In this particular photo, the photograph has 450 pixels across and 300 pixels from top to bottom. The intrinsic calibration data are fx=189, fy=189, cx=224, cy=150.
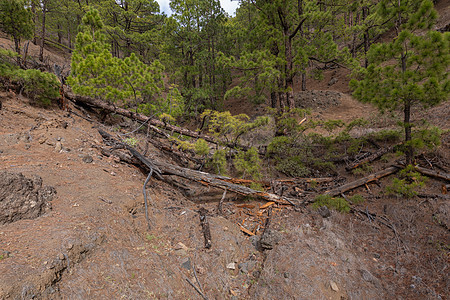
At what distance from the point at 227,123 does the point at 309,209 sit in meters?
4.07

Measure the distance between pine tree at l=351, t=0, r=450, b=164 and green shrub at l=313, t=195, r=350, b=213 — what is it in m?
2.57

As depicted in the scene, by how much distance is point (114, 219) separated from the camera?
3371 mm

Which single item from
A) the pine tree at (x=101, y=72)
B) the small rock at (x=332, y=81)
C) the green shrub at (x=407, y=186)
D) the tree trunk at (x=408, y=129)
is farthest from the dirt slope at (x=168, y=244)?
the small rock at (x=332, y=81)

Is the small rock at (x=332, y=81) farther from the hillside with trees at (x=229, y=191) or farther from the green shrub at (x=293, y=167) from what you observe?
the green shrub at (x=293, y=167)

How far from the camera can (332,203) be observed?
5.45 meters

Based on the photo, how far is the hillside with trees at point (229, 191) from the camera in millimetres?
2730

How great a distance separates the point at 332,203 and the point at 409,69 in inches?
171

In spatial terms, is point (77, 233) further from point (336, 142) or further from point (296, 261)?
point (336, 142)

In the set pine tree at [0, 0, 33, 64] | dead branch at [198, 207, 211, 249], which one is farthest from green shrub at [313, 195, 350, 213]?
pine tree at [0, 0, 33, 64]

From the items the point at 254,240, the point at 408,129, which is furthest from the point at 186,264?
the point at 408,129

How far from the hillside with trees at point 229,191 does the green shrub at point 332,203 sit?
5 cm

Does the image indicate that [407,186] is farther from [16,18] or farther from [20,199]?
[16,18]

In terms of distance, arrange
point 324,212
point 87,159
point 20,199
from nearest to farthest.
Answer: point 20,199 < point 87,159 < point 324,212

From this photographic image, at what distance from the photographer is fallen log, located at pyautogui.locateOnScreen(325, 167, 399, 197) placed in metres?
6.15
